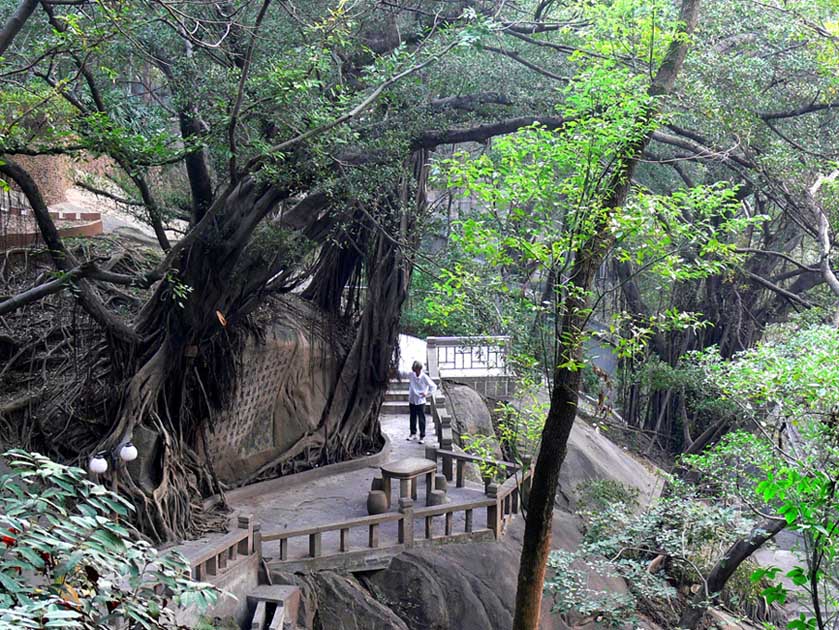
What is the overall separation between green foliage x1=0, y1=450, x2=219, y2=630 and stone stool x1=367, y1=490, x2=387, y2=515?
Answer: 7173mm

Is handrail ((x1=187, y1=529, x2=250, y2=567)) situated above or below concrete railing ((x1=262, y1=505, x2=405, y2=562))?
above

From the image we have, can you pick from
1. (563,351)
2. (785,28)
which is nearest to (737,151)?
(785,28)

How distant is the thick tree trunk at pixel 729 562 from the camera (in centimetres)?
700

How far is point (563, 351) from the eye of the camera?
5969 millimetres

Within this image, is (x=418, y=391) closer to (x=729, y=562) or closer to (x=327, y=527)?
(x=327, y=527)

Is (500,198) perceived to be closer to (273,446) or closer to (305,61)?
(305,61)

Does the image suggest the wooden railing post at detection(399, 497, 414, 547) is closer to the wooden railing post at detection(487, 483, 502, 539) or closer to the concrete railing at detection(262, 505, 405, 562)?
the concrete railing at detection(262, 505, 405, 562)

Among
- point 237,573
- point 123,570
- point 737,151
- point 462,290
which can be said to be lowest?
point 237,573

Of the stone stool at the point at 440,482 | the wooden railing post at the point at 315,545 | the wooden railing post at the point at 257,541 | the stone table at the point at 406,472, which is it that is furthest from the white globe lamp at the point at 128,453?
the stone stool at the point at 440,482

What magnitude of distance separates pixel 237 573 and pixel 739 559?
4.89 meters

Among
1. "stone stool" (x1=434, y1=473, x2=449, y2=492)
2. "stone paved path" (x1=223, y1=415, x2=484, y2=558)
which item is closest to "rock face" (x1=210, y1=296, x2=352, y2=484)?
"stone paved path" (x1=223, y1=415, x2=484, y2=558)

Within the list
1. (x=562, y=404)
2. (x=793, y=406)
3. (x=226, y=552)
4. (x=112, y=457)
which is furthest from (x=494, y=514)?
(x=793, y=406)

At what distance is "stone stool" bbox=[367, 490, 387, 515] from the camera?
961 cm

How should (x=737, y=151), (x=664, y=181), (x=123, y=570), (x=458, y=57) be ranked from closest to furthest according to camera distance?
(x=123, y=570) → (x=458, y=57) → (x=737, y=151) → (x=664, y=181)
